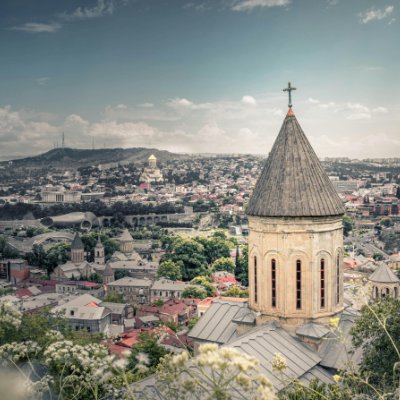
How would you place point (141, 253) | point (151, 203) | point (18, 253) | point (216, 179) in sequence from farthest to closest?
point (216, 179) < point (151, 203) < point (141, 253) < point (18, 253)

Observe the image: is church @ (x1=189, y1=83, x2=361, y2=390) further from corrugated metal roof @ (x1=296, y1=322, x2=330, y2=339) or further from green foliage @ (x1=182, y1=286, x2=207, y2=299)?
green foliage @ (x1=182, y1=286, x2=207, y2=299)

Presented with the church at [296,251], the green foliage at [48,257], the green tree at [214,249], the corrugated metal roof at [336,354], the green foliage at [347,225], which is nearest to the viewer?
the corrugated metal roof at [336,354]

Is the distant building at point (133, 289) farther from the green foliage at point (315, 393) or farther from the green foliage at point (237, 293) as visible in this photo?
the green foliage at point (315, 393)

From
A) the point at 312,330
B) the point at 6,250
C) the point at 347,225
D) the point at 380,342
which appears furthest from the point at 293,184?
the point at 347,225

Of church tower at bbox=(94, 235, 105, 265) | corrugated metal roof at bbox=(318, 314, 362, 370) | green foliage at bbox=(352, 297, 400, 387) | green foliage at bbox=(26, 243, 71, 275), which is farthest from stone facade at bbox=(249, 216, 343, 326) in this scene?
church tower at bbox=(94, 235, 105, 265)

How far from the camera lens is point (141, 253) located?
234 feet

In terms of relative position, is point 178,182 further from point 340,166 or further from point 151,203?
point 340,166

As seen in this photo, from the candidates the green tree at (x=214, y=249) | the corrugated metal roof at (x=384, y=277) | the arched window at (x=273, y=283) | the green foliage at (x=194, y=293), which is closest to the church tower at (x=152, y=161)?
the green tree at (x=214, y=249)

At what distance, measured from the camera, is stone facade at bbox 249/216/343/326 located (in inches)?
500

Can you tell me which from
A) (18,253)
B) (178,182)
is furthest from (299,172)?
Answer: (178,182)

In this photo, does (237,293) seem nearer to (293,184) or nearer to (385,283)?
(385,283)

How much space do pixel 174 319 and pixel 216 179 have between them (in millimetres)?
105796

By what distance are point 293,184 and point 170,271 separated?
41911mm

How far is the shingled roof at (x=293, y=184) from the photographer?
12.6 metres
